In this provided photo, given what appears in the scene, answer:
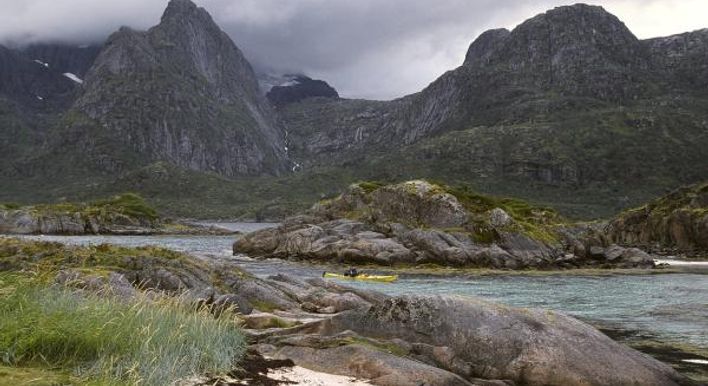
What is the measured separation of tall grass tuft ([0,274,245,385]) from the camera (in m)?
9.73

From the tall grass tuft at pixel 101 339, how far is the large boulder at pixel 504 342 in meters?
5.11

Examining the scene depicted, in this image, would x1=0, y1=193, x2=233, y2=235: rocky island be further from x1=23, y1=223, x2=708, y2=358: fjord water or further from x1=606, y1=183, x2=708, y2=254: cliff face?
x1=606, y1=183, x2=708, y2=254: cliff face

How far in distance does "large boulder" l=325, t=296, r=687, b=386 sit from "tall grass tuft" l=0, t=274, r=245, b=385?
5.11 m

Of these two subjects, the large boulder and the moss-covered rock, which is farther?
the moss-covered rock

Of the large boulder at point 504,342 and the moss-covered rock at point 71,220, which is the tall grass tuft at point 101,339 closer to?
the large boulder at point 504,342

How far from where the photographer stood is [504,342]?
15.6 m

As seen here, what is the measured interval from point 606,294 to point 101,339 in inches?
1611

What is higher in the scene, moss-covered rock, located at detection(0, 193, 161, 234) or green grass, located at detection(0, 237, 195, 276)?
moss-covered rock, located at detection(0, 193, 161, 234)

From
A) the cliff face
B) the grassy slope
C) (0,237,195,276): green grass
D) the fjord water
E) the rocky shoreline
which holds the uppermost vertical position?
the cliff face

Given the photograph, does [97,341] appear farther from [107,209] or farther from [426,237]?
[107,209]

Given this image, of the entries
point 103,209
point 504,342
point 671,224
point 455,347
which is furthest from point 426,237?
point 103,209

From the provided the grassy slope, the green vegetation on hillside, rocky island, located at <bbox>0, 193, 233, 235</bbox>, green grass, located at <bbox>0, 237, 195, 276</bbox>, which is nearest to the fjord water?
green grass, located at <bbox>0, 237, 195, 276</bbox>

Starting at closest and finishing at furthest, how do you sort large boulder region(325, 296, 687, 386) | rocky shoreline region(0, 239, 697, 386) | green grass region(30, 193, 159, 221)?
rocky shoreline region(0, 239, 697, 386)
large boulder region(325, 296, 687, 386)
green grass region(30, 193, 159, 221)

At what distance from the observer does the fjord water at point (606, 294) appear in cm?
2803
